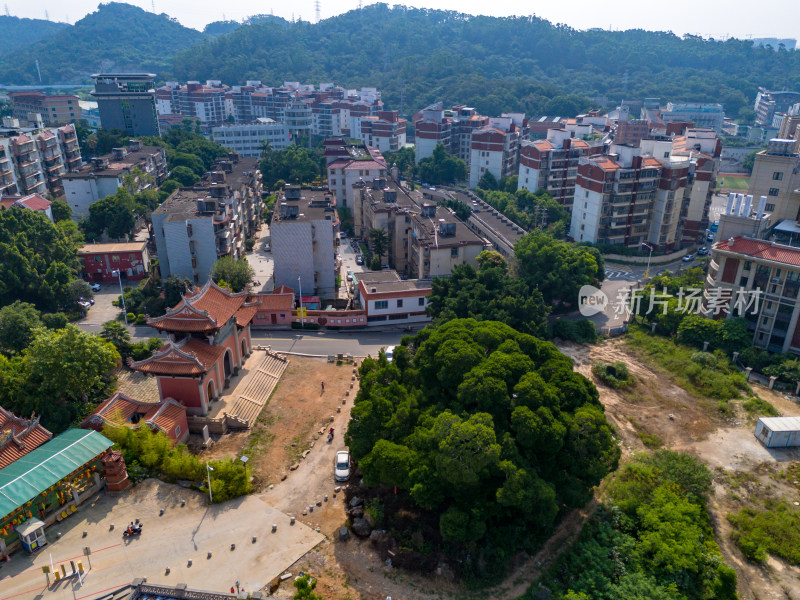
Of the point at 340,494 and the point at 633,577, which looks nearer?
the point at 633,577

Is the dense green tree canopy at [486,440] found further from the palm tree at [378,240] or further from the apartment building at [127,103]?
the apartment building at [127,103]

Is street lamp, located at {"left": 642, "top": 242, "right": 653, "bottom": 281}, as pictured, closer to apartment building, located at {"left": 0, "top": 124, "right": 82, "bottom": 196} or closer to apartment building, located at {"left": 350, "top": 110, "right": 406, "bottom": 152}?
apartment building, located at {"left": 350, "top": 110, "right": 406, "bottom": 152}

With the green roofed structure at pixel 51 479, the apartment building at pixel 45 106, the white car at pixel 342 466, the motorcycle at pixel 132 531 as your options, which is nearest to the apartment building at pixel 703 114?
the apartment building at pixel 45 106

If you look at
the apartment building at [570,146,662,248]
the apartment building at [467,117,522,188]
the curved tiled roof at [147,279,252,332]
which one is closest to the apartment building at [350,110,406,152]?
the apartment building at [467,117,522,188]

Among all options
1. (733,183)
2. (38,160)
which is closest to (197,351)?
(38,160)

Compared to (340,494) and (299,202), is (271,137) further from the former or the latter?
(340,494)

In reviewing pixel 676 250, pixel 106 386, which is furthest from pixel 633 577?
pixel 676 250

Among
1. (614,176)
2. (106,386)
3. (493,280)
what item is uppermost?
(614,176)
